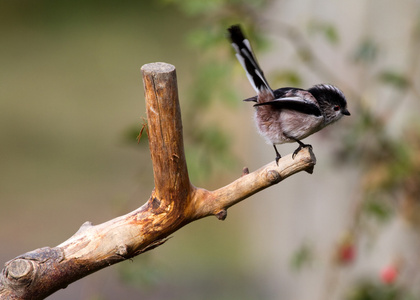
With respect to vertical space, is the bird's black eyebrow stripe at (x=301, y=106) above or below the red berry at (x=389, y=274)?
above

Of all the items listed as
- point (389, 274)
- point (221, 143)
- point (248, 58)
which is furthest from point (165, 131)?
point (389, 274)

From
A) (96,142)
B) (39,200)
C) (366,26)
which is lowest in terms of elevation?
(366,26)

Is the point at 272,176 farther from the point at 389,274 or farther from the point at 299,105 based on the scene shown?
the point at 389,274

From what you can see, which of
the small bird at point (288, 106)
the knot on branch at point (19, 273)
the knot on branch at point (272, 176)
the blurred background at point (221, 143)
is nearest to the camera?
the knot on branch at point (19, 273)

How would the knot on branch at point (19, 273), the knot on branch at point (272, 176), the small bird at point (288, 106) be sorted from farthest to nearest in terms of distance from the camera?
the small bird at point (288, 106)
the knot on branch at point (272, 176)
the knot on branch at point (19, 273)

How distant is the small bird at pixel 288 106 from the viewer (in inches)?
66.2

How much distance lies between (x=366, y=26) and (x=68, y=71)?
146 inches

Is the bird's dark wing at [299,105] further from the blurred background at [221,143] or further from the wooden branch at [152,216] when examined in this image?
the blurred background at [221,143]


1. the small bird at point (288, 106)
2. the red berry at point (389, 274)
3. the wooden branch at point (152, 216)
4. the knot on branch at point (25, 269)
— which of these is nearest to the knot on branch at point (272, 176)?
the wooden branch at point (152, 216)

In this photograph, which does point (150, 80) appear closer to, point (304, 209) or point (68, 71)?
point (304, 209)

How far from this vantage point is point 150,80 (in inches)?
57.1

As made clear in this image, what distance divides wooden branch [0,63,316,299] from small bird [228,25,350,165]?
0.52 feet

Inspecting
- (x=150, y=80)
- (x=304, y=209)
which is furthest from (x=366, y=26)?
(x=150, y=80)

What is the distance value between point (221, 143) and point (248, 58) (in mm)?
883
